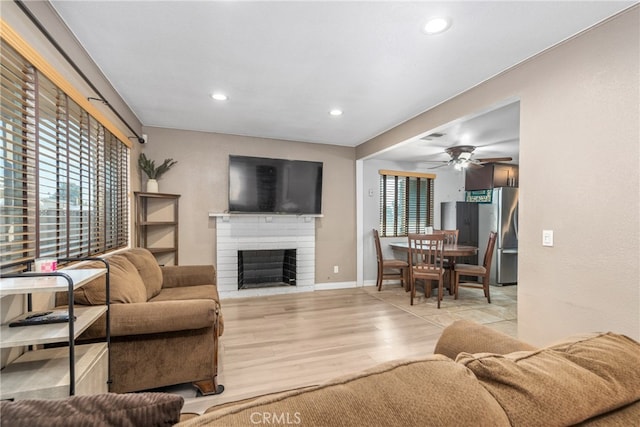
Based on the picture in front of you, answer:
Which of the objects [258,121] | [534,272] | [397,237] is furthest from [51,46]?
[397,237]

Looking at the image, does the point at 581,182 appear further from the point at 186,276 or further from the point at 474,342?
the point at 186,276

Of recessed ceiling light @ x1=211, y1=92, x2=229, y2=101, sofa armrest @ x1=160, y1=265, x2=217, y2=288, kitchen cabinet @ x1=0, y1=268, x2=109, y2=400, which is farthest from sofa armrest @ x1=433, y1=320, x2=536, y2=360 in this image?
recessed ceiling light @ x1=211, y1=92, x2=229, y2=101

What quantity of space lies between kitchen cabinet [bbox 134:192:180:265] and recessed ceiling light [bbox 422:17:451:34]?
3367 mm

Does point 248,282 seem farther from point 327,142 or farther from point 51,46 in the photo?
point 51,46

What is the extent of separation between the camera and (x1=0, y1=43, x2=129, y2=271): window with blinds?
1422 millimetres

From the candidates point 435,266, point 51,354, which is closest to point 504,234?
point 435,266

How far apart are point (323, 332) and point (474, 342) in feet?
7.34

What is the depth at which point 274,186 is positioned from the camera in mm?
4547

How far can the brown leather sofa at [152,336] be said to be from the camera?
5.84 feet

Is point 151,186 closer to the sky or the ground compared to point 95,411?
closer to the sky

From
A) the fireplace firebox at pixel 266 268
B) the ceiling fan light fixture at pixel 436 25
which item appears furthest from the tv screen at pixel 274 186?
the ceiling fan light fixture at pixel 436 25

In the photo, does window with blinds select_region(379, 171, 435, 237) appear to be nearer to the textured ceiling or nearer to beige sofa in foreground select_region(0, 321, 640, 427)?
the textured ceiling

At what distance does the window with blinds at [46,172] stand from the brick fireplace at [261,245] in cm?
181

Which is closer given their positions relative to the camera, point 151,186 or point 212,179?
point 151,186
